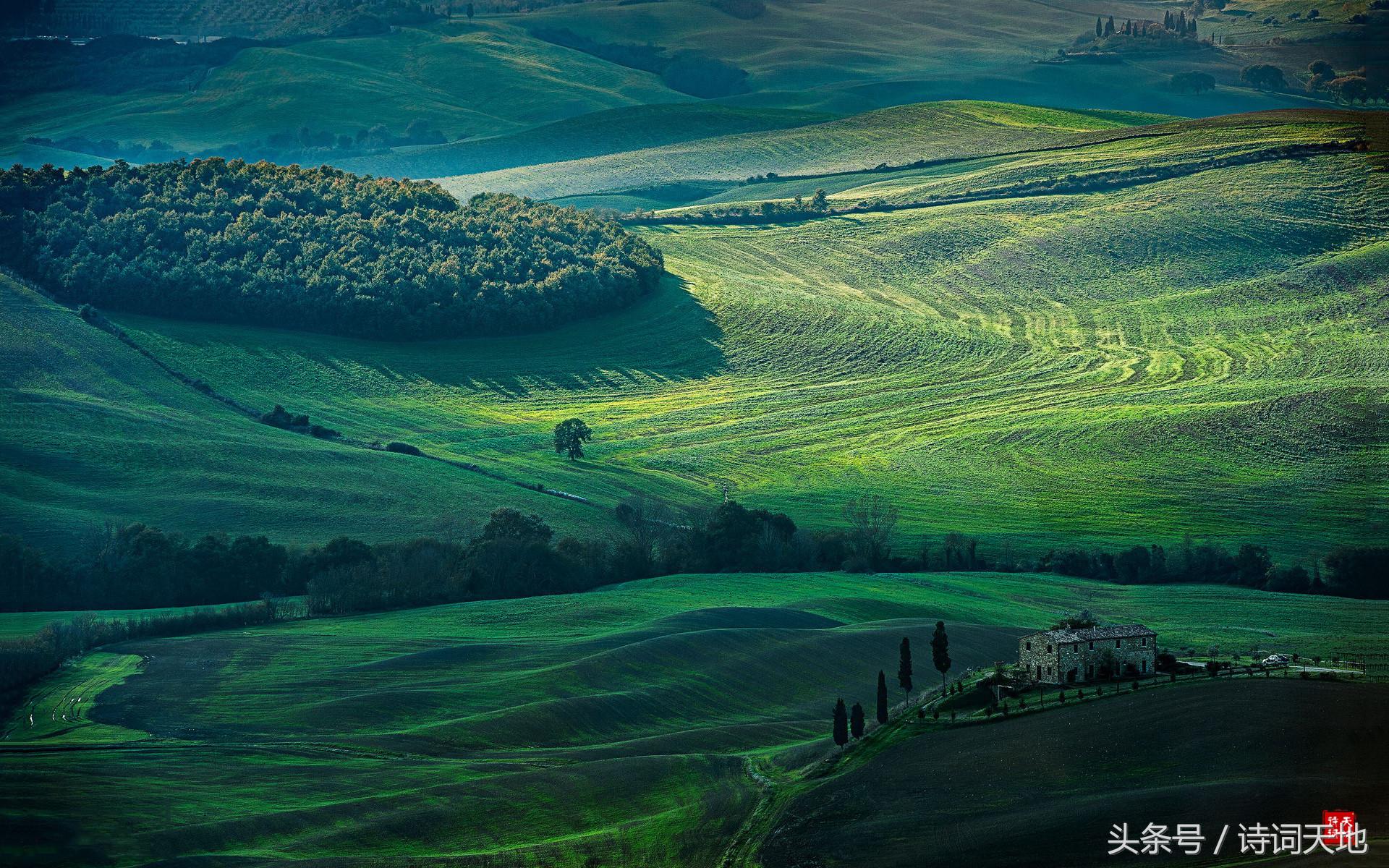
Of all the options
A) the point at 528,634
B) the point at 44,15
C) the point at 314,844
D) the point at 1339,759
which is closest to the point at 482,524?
the point at 528,634

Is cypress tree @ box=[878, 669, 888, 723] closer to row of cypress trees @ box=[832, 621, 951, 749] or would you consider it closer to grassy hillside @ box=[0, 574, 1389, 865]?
row of cypress trees @ box=[832, 621, 951, 749]

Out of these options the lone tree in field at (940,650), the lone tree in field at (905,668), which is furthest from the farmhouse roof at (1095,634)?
the lone tree in field at (905,668)

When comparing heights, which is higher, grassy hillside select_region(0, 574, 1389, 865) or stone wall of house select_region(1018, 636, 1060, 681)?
stone wall of house select_region(1018, 636, 1060, 681)

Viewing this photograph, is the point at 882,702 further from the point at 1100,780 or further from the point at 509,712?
the point at 509,712

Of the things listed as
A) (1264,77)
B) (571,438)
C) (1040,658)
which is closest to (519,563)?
(571,438)

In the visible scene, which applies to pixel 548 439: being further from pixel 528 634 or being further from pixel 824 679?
pixel 824 679

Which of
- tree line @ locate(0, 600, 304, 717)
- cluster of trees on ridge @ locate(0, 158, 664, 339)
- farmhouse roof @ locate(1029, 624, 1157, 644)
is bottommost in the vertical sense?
tree line @ locate(0, 600, 304, 717)

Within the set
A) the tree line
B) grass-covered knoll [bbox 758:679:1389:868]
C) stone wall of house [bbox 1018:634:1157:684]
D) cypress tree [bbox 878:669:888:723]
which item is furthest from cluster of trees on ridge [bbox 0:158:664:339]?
grass-covered knoll [bbox 758:679:1389:868]
